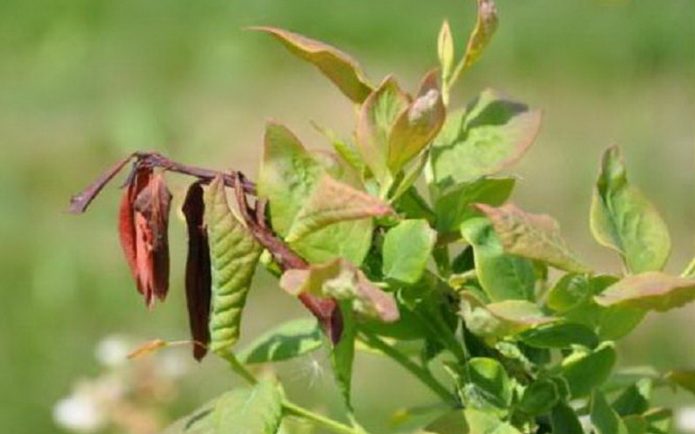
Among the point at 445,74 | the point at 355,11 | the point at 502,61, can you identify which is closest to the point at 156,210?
the point at 445,74

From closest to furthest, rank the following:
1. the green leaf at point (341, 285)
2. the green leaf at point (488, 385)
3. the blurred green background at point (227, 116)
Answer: the green leaf at point (341, 285) → the green leaf at point (488, 385) → the blurred green background at point (227, 116)

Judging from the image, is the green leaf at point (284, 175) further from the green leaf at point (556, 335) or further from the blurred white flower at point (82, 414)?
the blurred white flower at point (82, 414)

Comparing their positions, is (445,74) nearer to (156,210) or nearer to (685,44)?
(156,210)

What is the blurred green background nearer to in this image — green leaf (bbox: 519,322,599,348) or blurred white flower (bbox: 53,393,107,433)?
blurred white flower (bbox: 53,393,107,433)

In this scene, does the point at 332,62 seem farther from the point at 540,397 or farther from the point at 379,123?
the point at 540,397

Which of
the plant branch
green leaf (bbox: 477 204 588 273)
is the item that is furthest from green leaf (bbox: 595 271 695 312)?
the plant branch

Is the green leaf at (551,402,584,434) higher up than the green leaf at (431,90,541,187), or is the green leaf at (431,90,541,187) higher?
the green leaf at (431,90,541,187)

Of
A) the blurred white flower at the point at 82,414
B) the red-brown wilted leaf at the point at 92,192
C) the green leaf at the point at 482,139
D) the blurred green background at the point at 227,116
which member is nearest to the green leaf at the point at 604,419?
the green leaf at the point at 482,139

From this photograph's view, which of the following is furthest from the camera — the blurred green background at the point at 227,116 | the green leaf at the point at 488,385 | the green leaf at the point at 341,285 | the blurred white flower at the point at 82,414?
the blurred green background at the point at 227,116
